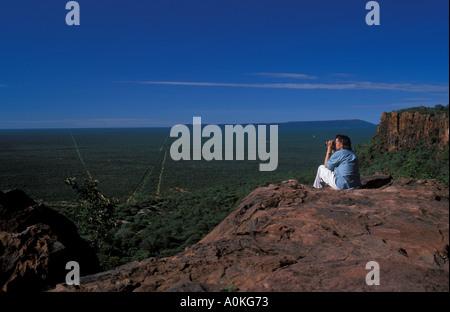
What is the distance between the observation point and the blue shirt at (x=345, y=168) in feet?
22.0

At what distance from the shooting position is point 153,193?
4128 centimetres

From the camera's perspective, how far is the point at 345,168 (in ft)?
22.5

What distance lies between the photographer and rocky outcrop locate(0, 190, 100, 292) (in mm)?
5207

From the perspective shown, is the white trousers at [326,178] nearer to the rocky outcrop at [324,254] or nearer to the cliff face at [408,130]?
the rocky outcrop at [324,254]

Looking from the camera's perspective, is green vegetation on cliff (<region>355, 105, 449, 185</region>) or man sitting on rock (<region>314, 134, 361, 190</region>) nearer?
man sitting on rock (<region>314, 134, 361, 190</region>)

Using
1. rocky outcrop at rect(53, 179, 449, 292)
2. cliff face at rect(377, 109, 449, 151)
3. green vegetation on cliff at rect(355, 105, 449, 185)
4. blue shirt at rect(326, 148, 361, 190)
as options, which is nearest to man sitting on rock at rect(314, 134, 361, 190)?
blue shirt at rect(326, 148, 361, 190)

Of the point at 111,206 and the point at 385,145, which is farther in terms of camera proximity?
the point at 385,145

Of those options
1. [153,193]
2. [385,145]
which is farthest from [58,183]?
[385,145]

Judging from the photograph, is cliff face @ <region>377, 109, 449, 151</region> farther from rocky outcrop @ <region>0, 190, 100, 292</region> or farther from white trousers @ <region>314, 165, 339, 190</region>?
rocky outcrop @ <region>0, 190, 100, 292</region>

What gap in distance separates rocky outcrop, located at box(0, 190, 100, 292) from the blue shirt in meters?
5.88

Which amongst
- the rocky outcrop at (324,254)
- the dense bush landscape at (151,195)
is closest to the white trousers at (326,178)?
the rocky outcrop at (324,254)

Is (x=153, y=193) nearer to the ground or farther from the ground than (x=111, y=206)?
nearer to the ground
